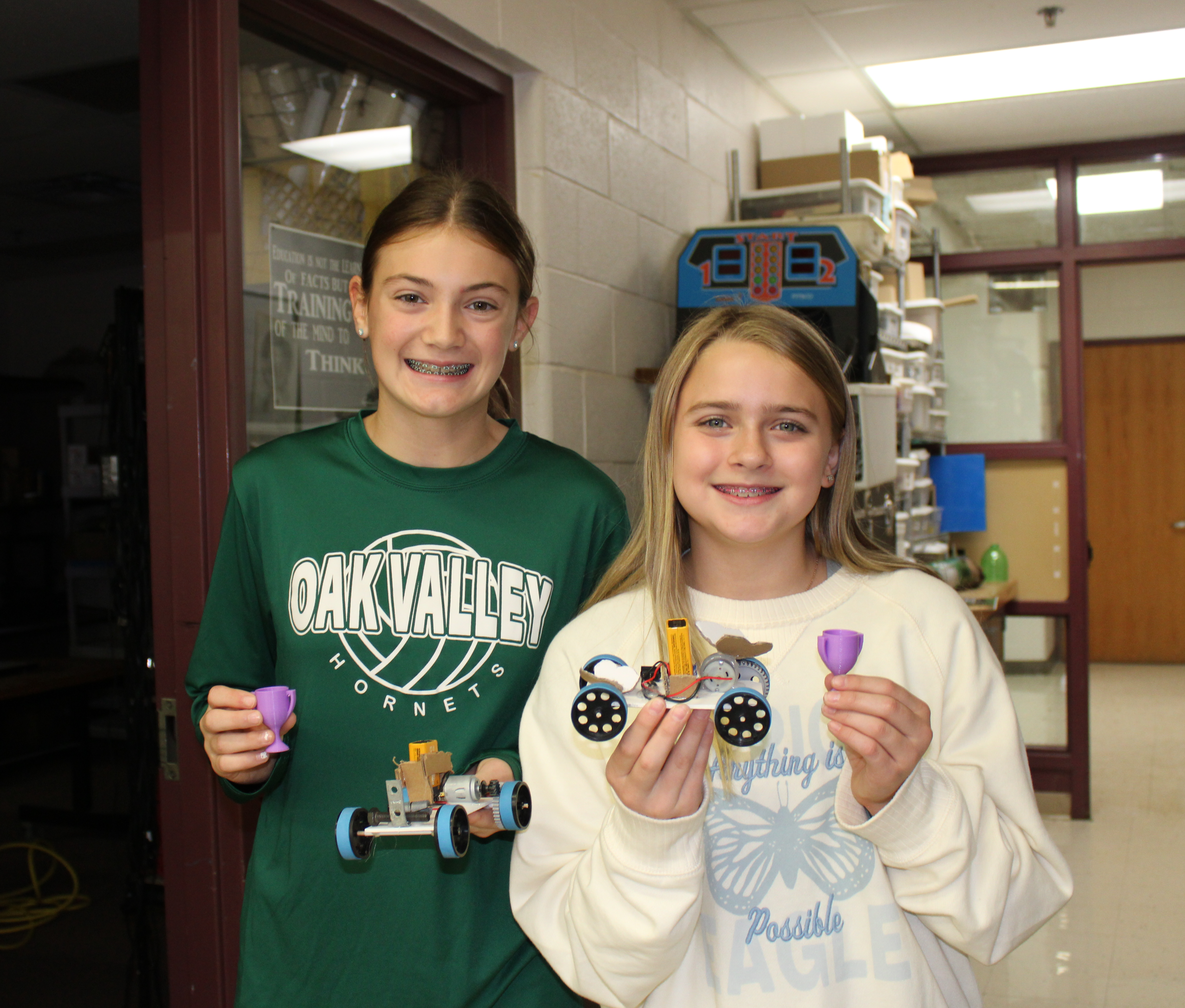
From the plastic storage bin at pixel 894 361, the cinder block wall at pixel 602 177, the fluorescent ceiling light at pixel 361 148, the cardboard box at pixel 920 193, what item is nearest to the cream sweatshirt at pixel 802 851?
the fluorescent ceiling light at pixel 361 148

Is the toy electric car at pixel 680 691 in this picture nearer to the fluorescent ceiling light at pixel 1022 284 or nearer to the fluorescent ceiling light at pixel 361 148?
the fluorescent ceiling light at pixel 361 148

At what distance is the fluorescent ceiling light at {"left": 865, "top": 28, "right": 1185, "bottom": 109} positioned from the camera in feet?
12.0

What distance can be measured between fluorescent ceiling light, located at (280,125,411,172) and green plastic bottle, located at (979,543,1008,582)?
313cm

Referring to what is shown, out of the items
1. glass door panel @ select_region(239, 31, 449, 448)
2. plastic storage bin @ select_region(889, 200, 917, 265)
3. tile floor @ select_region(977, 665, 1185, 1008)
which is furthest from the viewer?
plastic storage bin @ select_region(889, 200, 917, 265)

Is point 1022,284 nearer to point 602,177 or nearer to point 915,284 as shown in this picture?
point 915,284

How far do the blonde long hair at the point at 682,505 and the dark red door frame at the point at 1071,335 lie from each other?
3614 millimetres

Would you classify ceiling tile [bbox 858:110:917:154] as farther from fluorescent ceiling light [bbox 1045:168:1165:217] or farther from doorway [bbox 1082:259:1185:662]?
doorway [bbox 1082:259:1185:662]

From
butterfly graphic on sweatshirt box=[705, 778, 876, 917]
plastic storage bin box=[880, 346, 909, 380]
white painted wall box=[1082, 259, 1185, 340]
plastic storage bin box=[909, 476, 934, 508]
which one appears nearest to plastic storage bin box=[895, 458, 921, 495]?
plastic storage bin box=[909, 476, 934, 508]

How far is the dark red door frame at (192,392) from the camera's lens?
169cm

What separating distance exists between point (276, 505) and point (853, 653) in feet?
2.28

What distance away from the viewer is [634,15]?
119 inches

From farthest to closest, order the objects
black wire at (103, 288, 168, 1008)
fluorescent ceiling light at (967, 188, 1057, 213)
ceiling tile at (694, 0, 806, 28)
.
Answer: fluorescent ceiling light at (967, 188, 1057, 213)
ceiling tile at (694, 0, 806, 28)
black wire at (103, 288, 168, 1008)

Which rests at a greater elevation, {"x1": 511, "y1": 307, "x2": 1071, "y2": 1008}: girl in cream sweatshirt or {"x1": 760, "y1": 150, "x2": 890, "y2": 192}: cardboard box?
{"x1": 760, "y1": 150, "x2": 890, "y2": 192}: cardboard box

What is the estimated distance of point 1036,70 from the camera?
3850 millimetres
